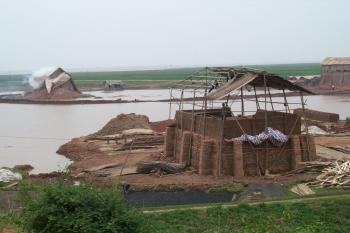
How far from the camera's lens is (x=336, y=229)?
1020 cm

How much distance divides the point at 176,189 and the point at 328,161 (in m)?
5.05

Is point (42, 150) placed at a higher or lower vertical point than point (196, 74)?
lower

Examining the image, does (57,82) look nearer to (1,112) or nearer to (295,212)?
(1,112)

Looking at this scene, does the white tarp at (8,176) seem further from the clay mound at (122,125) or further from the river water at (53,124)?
the clay mound at (122,125)

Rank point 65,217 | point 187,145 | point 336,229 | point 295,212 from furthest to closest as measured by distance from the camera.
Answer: point 187,145 → point 295,212 → point 336,229 → point 65,217

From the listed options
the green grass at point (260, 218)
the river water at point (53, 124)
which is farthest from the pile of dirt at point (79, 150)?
the green grass at point (260, 218)

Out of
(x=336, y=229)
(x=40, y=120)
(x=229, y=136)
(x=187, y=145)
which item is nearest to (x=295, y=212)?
(x=336, y=229)

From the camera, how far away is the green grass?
33.2 ft

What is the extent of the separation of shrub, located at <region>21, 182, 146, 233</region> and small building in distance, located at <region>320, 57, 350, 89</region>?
49578 millimetres

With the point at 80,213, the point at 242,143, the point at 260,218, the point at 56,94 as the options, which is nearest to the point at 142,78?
the point at 56,94

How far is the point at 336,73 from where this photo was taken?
56.1 m

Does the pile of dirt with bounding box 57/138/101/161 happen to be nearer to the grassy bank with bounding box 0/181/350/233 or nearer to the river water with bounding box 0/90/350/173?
the river water with bounding box 0/90/350/173

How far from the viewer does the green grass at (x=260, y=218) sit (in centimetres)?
1011

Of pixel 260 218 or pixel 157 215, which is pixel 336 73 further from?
pixel 157 215
